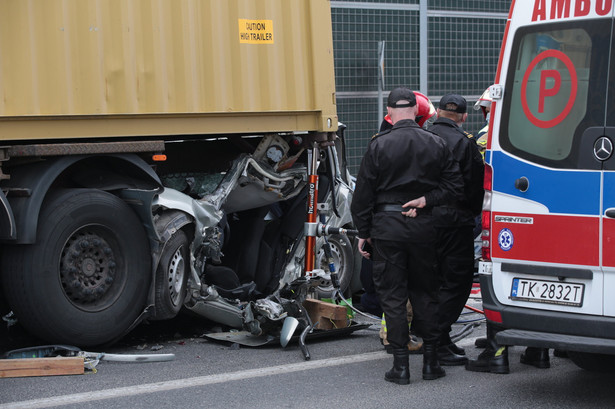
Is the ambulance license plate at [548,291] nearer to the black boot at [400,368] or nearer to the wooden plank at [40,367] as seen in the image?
the black boot at [400,368]

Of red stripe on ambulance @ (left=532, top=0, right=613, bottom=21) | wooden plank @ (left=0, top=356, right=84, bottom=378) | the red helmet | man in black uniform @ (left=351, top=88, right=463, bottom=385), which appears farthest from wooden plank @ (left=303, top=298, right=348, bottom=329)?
red stripe on ambulance @ (left=532, top=0, right=613, bottom=21)

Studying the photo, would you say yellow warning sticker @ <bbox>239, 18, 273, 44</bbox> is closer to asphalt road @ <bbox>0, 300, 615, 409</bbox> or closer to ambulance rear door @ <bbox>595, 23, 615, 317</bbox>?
asphalt road @ <bbox>0, 300, 615, 409</bbox>

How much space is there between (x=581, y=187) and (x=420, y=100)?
2.63 metres

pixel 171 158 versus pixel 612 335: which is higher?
pixel 171 158

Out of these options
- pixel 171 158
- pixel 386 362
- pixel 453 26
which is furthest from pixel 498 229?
pixel 453 26

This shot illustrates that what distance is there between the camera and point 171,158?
777cm

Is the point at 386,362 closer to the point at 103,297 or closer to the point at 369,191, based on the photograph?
the point at 369,191

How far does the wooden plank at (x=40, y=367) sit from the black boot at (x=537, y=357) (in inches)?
114

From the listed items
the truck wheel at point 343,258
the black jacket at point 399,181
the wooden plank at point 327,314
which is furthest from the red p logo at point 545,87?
the truck wheel at point 343,258

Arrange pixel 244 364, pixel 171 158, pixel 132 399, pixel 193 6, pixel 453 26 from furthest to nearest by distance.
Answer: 1. pixel 453 26
2. pixel 171 158
3. pixel 193 6
4. pixel 244 364
5. pixel 132 399

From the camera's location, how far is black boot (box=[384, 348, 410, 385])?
5.79 m

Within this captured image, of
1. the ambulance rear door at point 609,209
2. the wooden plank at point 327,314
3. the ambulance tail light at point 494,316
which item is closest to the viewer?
the ambulance rear door at point 609,209

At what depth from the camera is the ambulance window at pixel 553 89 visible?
16.7 feet

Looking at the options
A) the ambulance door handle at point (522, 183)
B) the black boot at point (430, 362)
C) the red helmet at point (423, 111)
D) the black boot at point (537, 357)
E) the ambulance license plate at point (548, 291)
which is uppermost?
the red helmet at point (423, 111)
